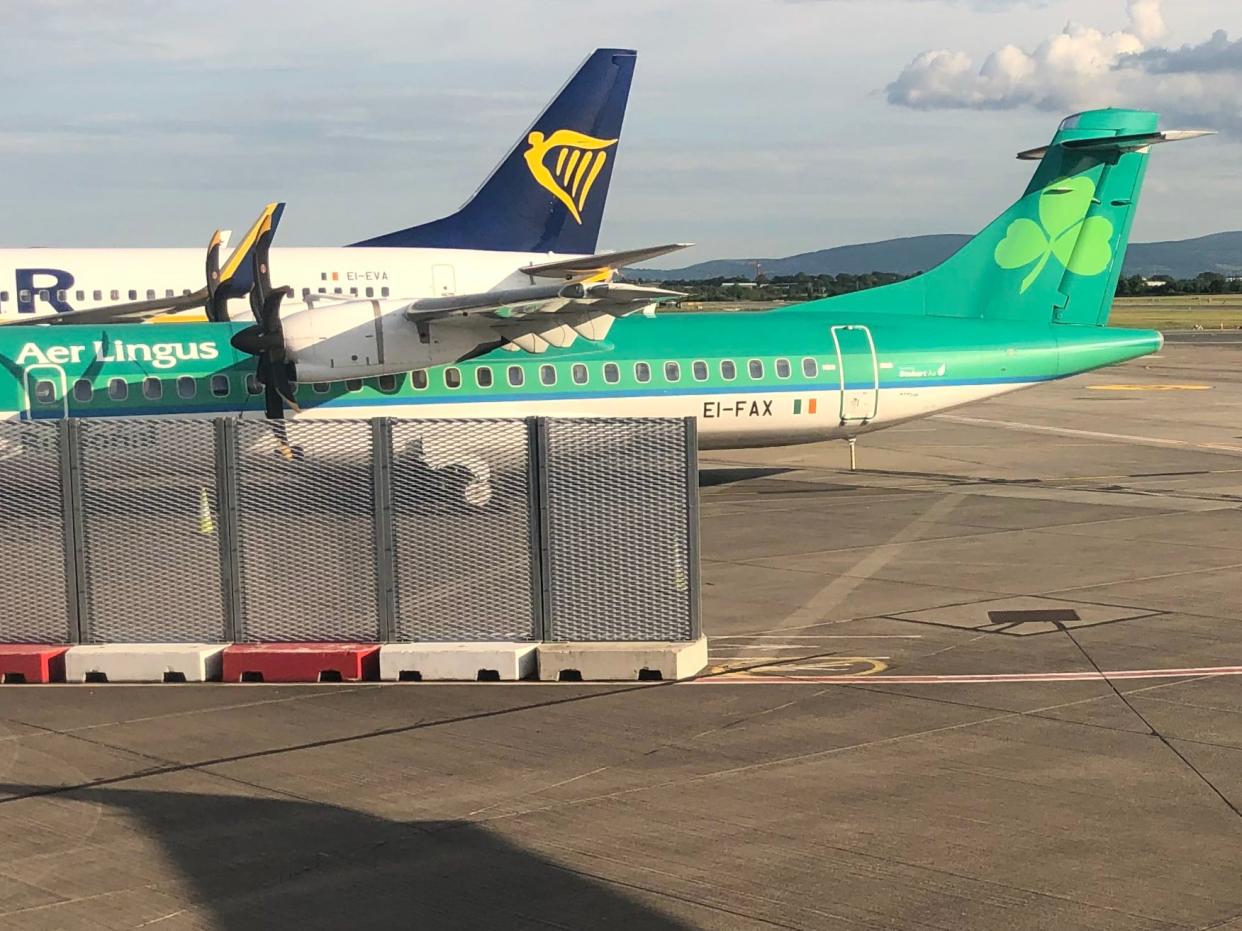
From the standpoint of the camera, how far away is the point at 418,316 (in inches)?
843

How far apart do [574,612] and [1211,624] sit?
612 cm

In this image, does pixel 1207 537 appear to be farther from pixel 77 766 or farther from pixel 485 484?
pixel 77 766

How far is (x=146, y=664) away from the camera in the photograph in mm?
12953

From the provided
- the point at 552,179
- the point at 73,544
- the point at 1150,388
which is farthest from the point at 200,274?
the point at 1150,388

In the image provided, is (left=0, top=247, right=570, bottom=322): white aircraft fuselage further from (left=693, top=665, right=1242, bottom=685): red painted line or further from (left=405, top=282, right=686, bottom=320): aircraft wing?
(left=693, top=665, right=1242, bottom=685): red painted line

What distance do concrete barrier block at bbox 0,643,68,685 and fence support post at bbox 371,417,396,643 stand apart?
2805mm

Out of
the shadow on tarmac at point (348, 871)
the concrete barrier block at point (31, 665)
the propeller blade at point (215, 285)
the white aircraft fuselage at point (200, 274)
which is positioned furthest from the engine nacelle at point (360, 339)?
the shadow on tarmac at point (348, 871)

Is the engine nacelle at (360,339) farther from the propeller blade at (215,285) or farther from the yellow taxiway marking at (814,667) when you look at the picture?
the yellow taxiway marking at (814,667)

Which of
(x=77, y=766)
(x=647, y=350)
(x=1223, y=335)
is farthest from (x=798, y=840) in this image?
(x=1223, y=335)

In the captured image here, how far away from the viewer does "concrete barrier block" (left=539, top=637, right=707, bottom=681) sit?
12.6m

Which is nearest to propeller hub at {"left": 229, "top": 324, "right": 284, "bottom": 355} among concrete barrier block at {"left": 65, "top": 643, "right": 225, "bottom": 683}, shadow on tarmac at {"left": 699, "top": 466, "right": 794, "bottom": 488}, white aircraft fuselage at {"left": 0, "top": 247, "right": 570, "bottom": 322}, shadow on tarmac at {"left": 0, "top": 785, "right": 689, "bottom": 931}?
white aircraft fuselage at {"left": 0, "top": 247, "right": 570, "bottom": 322}

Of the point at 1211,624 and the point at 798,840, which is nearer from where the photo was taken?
the point at 798,840

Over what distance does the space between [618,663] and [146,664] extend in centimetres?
405

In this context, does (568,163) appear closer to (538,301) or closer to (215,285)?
(215,285)
